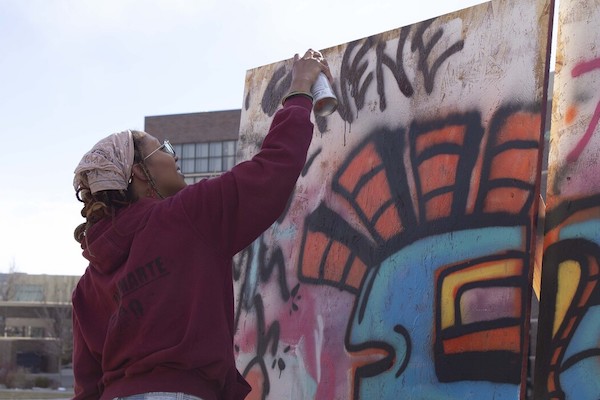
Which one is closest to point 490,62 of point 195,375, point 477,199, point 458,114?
point 458,114

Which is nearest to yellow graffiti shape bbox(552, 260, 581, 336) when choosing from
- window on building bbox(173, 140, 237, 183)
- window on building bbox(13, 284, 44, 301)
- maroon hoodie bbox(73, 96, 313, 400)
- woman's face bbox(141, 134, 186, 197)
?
maroon hoodie bbox(73, 96, 313, 400)

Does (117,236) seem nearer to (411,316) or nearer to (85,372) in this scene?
(85,372)

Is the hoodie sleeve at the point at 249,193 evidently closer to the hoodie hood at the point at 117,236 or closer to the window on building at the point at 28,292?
the hoodie hood at the point at 117,236

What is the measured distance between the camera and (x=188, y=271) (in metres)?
2.36

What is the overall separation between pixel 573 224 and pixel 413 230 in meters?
0.57

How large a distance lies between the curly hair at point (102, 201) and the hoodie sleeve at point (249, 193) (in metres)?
0.30

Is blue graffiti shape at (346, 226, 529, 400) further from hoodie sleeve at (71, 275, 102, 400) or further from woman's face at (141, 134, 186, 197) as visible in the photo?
hoodie sleeve at (71, 275, 102, 400)

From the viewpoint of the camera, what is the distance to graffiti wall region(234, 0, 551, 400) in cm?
251

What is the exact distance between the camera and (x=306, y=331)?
10.4 feet

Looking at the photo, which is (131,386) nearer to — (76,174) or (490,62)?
(76,174)

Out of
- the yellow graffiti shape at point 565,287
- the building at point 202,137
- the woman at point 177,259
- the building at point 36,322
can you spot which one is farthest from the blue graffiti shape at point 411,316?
the building at point 202,137

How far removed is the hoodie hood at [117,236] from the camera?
2.45m

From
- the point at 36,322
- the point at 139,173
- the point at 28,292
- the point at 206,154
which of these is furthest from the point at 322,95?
the point at 28,292

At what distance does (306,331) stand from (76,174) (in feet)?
3.65
